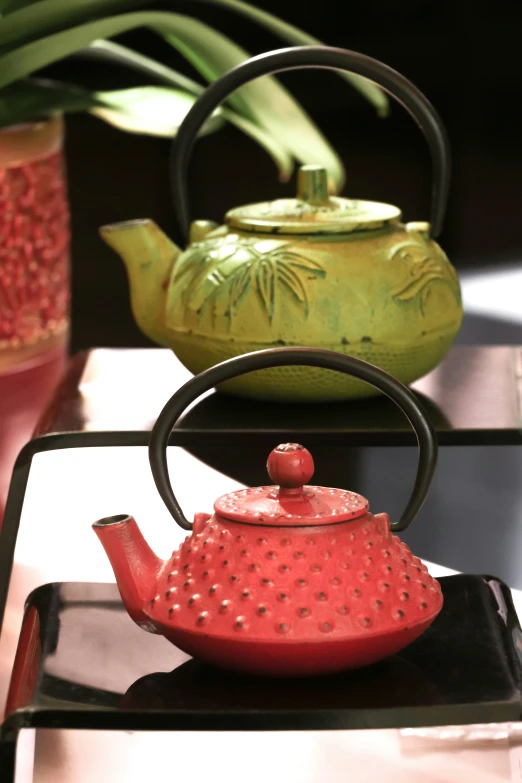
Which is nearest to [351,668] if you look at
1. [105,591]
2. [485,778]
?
[105,591]

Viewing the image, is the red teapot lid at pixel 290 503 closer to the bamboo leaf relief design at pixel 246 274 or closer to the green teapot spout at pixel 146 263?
the bamboo leaf relief design at pixel 246 274

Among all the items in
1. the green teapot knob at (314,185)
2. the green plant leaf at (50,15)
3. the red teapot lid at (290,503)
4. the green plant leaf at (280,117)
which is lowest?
the red teapot lid at (290,503)

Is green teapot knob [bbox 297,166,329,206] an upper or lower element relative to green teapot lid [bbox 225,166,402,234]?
upper

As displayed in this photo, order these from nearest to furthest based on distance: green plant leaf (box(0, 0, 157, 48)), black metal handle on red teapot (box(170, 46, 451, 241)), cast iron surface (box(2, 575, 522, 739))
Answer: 1. cast iron surface (box(2, 575, 522, 739))
2. black metal handle on red teapot (box(170, 46, 451, 241))
3. green plant leaf (box(0, 0, 157, 48))

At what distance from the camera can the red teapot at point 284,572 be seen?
507mm

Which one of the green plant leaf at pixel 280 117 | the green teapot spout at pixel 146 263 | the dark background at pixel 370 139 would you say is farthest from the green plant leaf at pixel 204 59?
the dark background at pixel 370 139

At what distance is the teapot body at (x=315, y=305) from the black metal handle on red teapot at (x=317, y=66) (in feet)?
0.18

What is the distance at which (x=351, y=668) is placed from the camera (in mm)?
525

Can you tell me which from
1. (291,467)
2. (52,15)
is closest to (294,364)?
(291,467)

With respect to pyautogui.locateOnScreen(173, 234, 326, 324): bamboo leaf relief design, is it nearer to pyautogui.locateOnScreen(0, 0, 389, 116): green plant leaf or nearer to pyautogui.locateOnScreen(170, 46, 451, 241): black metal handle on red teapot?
pyautogui.locateOnScreen(170, 46, 451, 241): black metal handle on red teapot

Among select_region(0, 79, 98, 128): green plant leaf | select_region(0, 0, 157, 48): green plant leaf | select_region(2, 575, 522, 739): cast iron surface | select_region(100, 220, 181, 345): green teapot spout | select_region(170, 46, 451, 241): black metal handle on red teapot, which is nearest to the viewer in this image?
select_region(2, 575, 522, 739): cast iron surface

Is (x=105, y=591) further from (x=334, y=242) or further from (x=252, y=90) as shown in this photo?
(x=252, y=90)

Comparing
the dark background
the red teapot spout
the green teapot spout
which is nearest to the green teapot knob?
the green teapot spout

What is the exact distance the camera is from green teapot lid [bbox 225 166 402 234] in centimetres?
80
